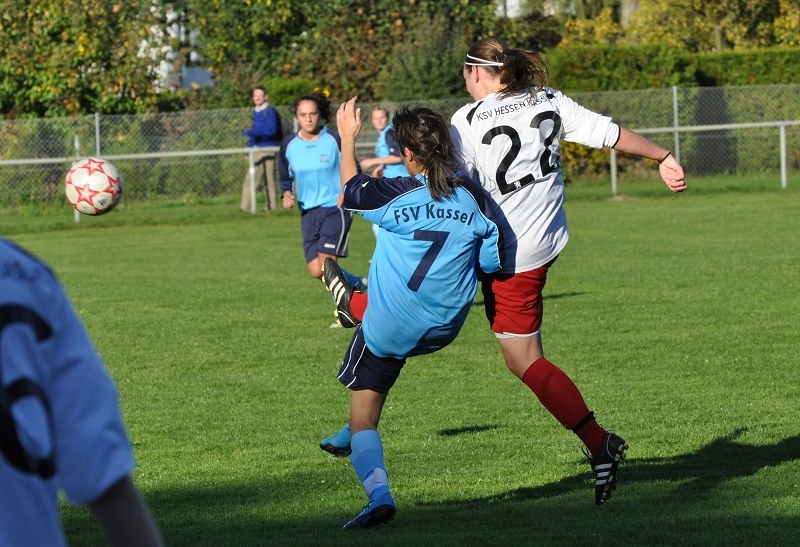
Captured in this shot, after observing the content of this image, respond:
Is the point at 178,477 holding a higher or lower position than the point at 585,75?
lower

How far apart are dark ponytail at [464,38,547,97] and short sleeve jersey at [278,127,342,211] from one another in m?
5.34

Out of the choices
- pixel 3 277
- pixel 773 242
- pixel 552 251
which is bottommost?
pixel 773 242

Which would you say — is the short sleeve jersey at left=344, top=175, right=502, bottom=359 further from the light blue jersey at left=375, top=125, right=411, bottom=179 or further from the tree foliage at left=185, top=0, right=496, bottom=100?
the tree foliage at left=185, top=0, right=496, bottom=100

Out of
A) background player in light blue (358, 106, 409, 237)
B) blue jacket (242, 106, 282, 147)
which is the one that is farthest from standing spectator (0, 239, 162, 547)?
blue jacket (242, 106, 282, 147)

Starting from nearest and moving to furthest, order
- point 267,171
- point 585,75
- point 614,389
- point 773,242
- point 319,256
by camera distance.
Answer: point 614,389 < point 319,256 < point 773,242 < point 267,171 < point 585,75

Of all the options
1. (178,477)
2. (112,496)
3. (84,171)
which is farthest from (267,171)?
(112,496)

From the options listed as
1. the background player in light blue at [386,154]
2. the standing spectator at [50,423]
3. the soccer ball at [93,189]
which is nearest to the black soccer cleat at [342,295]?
the standing spectator at [50,423]

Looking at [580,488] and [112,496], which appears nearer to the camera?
[112,496]

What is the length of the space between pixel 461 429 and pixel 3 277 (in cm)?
502

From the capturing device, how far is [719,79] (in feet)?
89.5

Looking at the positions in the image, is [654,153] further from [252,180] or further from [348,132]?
[252,180]

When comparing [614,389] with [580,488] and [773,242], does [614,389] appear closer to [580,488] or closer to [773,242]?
[580,488]

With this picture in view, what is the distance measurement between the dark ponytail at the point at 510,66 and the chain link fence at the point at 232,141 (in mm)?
16855

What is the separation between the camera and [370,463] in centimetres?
457
